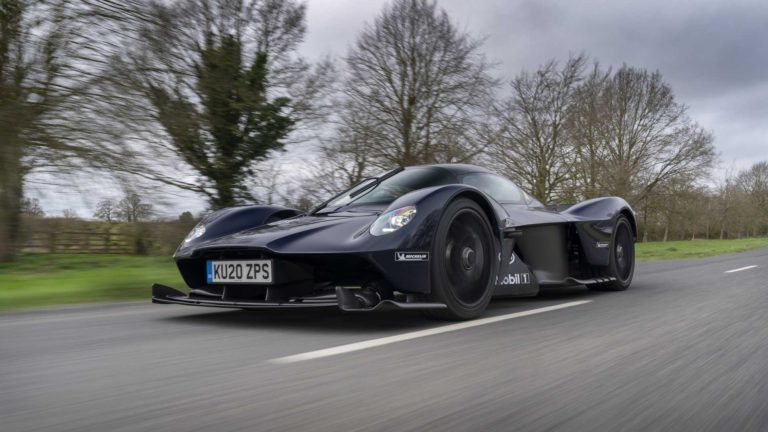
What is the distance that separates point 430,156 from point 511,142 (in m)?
6.51

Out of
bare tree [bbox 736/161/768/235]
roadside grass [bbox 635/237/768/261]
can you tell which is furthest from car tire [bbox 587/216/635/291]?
bare tree [bbox 736/161/768/235]

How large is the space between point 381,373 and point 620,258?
4686 mm

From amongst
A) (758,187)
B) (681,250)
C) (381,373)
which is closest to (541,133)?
(681,250)

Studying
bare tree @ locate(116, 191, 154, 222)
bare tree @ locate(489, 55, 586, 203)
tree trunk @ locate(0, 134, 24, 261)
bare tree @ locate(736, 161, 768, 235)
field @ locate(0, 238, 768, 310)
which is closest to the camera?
field @ locate(0, 238, 768, 310)

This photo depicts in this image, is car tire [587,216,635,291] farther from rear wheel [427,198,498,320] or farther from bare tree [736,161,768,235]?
bare tree [736,161,768,235]

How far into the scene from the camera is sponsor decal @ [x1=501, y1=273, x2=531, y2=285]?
175 inches

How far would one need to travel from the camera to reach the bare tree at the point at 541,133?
936 inches

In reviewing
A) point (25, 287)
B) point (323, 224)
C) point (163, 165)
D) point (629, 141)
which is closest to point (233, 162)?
point (163, 165)

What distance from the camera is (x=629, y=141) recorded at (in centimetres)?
3206

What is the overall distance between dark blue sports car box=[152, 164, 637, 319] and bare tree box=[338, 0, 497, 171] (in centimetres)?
1239

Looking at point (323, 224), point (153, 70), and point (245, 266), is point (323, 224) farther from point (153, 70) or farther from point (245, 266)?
point (153, 70)

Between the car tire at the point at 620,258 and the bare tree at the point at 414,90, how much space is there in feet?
35.5

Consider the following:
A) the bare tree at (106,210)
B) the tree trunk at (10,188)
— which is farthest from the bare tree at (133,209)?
the tree trunk at (10,188)

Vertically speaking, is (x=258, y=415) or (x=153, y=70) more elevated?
(x=153, y=70)
